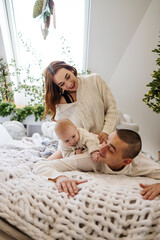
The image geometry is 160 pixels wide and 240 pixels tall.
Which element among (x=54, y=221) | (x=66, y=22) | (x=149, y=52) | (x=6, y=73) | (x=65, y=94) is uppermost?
(x=66, y=22)

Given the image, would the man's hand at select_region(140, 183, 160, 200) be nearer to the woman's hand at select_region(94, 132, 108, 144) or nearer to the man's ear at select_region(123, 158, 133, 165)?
the man's ear at select_region(123, 158, 133, 165)

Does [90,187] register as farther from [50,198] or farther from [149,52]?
[149,52]

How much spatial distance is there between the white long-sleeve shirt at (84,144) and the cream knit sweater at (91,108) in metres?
0.17

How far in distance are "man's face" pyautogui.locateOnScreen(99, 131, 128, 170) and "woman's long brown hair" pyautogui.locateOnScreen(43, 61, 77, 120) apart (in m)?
0.66

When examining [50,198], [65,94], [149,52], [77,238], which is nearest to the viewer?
[77,238]

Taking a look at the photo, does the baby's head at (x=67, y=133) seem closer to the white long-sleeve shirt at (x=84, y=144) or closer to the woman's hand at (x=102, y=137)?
the white long-sleeve shirt at (x=84, y=144)

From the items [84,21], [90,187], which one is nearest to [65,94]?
[90,187]

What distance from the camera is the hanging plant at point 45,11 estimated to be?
2.47 m

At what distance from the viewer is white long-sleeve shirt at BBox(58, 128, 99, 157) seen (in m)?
1.21

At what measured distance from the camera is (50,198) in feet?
2.66

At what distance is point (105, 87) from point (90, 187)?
0.97 metres

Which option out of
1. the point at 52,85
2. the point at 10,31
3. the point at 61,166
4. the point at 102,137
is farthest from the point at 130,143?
the point at 10,31

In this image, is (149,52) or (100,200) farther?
(149,52)

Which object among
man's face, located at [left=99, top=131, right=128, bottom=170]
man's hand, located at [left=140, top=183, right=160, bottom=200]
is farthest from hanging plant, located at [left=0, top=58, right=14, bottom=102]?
man's hand, located at [left=140, top=183, right=160, bottom=200]
